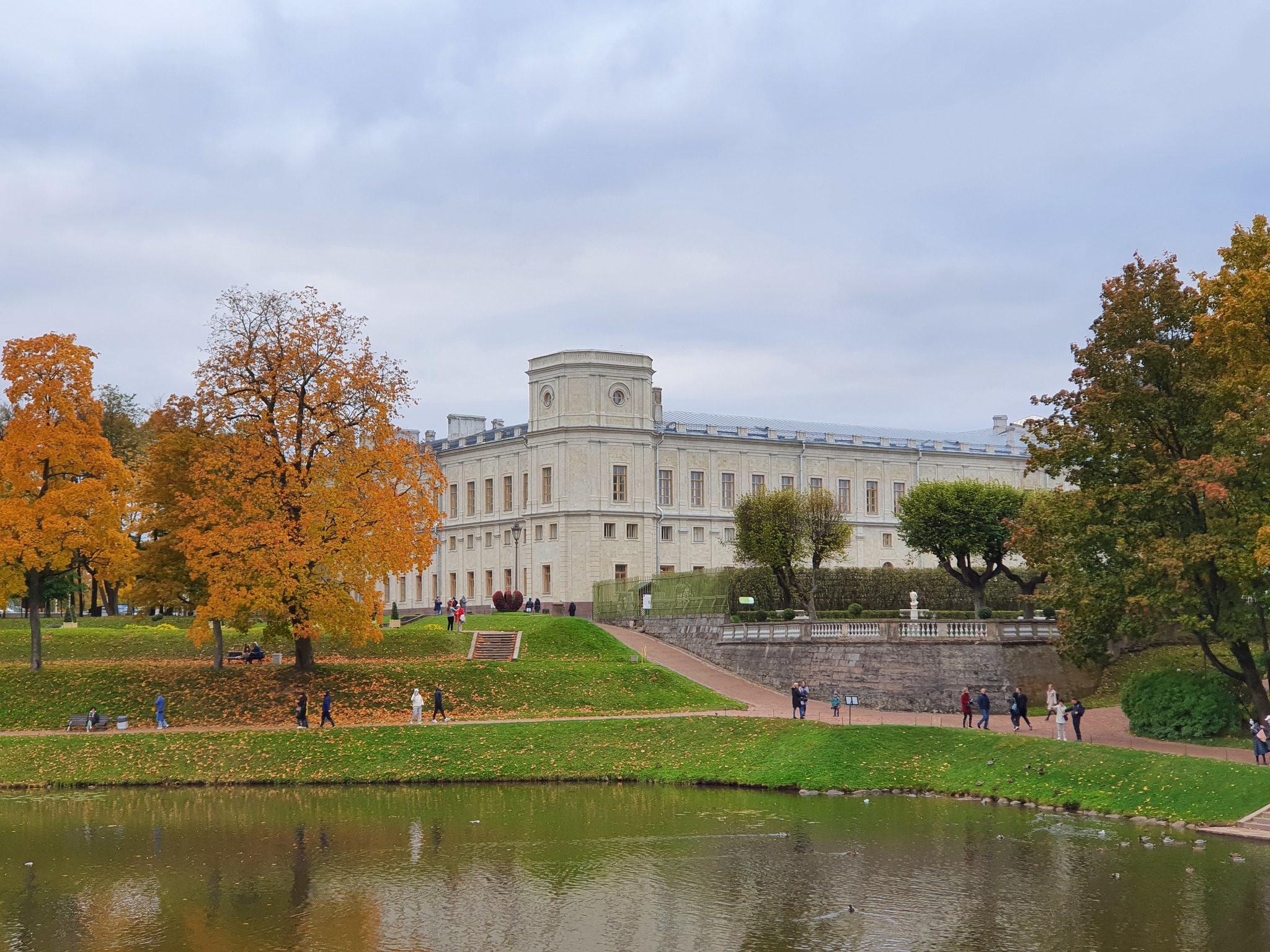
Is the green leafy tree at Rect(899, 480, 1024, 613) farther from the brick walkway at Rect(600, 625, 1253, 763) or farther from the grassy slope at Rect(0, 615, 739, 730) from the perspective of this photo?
the grassy slope at Rect(0, 615, 739, 730)

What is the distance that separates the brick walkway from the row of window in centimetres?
2052

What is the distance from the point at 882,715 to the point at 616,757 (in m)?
10.6

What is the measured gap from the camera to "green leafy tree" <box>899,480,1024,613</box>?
5769cm

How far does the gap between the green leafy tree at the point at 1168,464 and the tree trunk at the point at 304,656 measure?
85.7 ft

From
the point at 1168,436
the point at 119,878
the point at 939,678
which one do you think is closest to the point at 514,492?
the point at 939,678

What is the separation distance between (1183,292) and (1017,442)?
6454 centimetres

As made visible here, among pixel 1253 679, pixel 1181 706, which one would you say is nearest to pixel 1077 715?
pixel 1181 706

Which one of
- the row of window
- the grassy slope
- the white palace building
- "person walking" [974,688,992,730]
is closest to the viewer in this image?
"person walking" [974,688,992,730]

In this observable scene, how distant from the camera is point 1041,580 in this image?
2181 inches

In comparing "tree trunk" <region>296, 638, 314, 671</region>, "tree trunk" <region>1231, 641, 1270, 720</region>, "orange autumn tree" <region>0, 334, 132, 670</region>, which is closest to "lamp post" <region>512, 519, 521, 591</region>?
"tree trunk" <region>296, 638, 314, 671</region>

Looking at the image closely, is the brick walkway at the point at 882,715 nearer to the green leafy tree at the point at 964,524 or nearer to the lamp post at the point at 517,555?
the green leafy tree at the point at 964,524

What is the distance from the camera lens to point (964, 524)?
2271 inches

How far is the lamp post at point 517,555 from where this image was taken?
7894 centimetres

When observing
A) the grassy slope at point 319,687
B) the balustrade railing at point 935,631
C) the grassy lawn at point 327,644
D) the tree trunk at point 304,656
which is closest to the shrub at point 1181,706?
the balustrade railing at point 935,631
